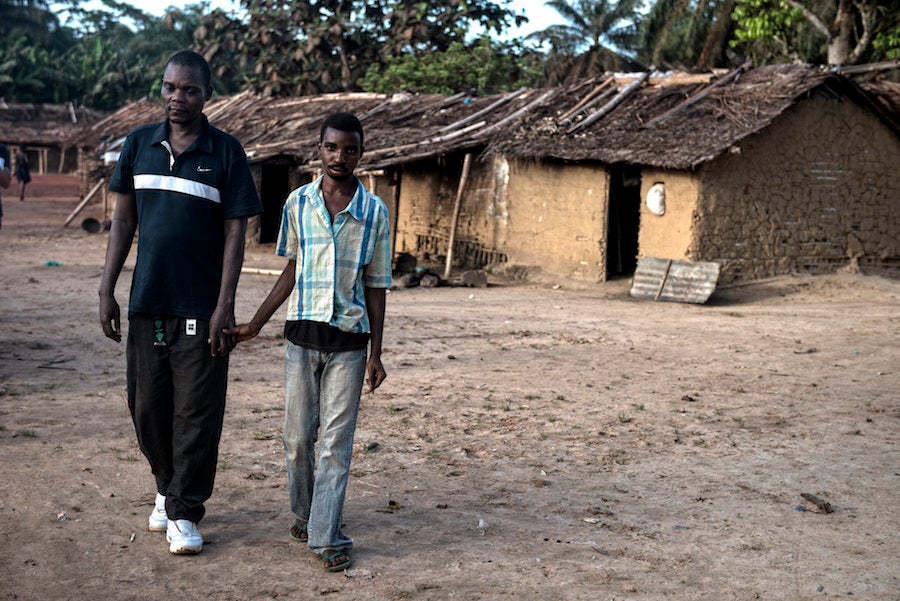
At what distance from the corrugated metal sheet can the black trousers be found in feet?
31.8

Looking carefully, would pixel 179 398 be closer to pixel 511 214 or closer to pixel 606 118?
pixel 511 214

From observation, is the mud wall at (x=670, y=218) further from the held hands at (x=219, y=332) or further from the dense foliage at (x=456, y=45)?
the held hands at (x=219, y=332)

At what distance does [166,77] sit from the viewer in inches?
141

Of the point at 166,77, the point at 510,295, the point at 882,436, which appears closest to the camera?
the point at 166,77

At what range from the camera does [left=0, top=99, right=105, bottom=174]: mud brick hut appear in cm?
3506

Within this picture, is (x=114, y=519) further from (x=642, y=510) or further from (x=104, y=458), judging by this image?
(x=642, y=510)

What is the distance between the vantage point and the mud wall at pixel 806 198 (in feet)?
43.1

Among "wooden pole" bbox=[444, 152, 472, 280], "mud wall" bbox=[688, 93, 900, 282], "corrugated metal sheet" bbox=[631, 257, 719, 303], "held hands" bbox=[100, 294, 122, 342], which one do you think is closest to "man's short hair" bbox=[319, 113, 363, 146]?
"held hands" bbox=[100, 294, 122, 342]

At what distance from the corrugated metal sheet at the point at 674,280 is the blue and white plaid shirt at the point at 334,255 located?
9511mm

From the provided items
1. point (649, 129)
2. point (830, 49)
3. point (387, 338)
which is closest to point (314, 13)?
point (830, 49)

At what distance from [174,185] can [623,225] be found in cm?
1356

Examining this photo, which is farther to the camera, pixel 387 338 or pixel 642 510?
pixel 387 338

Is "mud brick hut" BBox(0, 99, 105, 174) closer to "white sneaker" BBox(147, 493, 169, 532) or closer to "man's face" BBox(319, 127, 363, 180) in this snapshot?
"white sneaker" BBox(147, 493, 169, 532)

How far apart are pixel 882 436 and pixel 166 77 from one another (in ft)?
15.0
